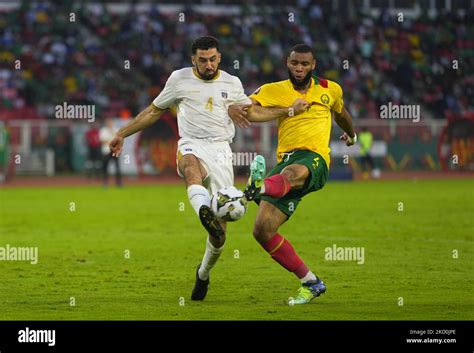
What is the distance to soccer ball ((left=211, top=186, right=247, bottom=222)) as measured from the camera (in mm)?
9648

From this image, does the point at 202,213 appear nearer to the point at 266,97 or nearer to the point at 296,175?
the point at 296,175

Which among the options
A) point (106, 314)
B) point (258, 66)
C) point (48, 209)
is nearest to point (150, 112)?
point (106, 314)

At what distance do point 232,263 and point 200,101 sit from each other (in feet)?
13.9

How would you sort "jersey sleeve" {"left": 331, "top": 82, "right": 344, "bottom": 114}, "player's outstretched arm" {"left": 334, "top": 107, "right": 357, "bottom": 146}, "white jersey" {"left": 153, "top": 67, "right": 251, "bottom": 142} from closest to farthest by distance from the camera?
"white jersey" {"left": 153, "top": 67, "right": 251, "bottom": 142}, "jersey sleeve" {"left": 331, "top": 82, "right": 344, "bottom": 114}, "player's outstretched arm" {"left": 334, "top": 107, "right": 357, "bottom": 146}

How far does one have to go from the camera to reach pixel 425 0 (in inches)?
1683

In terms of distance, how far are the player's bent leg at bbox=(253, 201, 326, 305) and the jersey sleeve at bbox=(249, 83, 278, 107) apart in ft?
3.37

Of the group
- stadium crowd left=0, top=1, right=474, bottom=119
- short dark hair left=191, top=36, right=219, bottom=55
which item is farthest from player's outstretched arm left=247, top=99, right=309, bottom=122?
stadium crowd left=0, top=1, right=474, bottom=119

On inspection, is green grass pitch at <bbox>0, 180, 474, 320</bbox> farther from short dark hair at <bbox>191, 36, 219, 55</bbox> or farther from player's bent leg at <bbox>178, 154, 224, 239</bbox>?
short dark hair at <bbox>191, 36, 219, 55</bbox>

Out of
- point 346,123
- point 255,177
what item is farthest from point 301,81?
point 255,177

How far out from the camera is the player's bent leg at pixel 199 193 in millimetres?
9742

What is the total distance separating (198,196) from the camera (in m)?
10.0

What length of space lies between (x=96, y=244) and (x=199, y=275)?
20.2 feet

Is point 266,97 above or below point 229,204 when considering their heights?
above

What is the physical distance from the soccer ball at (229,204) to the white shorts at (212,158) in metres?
1.07
